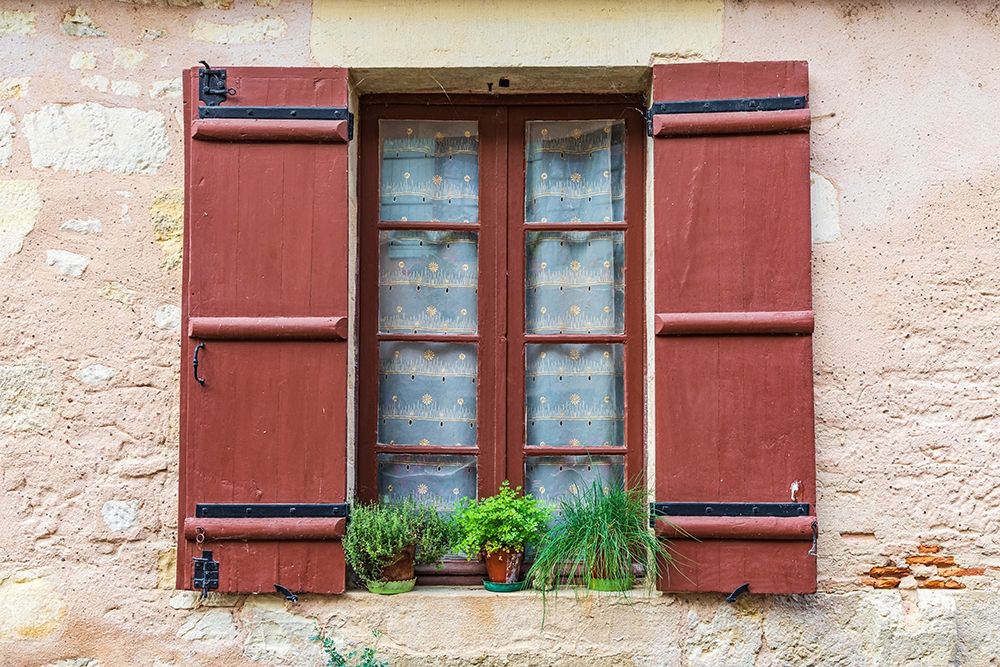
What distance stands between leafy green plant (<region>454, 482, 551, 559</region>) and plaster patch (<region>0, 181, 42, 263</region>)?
1704mm

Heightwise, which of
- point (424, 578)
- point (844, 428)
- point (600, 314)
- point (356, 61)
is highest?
point (356, 61)

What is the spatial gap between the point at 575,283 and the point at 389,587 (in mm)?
1192

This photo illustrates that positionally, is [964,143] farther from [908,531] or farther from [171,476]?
[171,476]

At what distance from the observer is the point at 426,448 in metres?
3.32

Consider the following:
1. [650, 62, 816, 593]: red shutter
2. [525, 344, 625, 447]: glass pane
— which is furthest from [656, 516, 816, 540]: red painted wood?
[525, 344, 625, 447]: glass pane

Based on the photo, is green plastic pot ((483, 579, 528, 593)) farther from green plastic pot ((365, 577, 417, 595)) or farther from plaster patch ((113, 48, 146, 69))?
plaster patch ((113, 48, 146, 69))

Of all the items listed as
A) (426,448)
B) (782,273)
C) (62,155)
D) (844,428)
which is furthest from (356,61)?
(844,428)

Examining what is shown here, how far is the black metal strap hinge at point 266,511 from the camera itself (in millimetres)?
3035

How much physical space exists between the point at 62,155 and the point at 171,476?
3.66ft

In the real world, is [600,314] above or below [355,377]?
above

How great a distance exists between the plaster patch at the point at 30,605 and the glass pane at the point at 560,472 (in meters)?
1.57

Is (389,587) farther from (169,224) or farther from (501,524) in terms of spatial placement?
(169,224)

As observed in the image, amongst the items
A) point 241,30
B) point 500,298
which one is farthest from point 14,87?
point 500,298

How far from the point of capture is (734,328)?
3.04 meters
